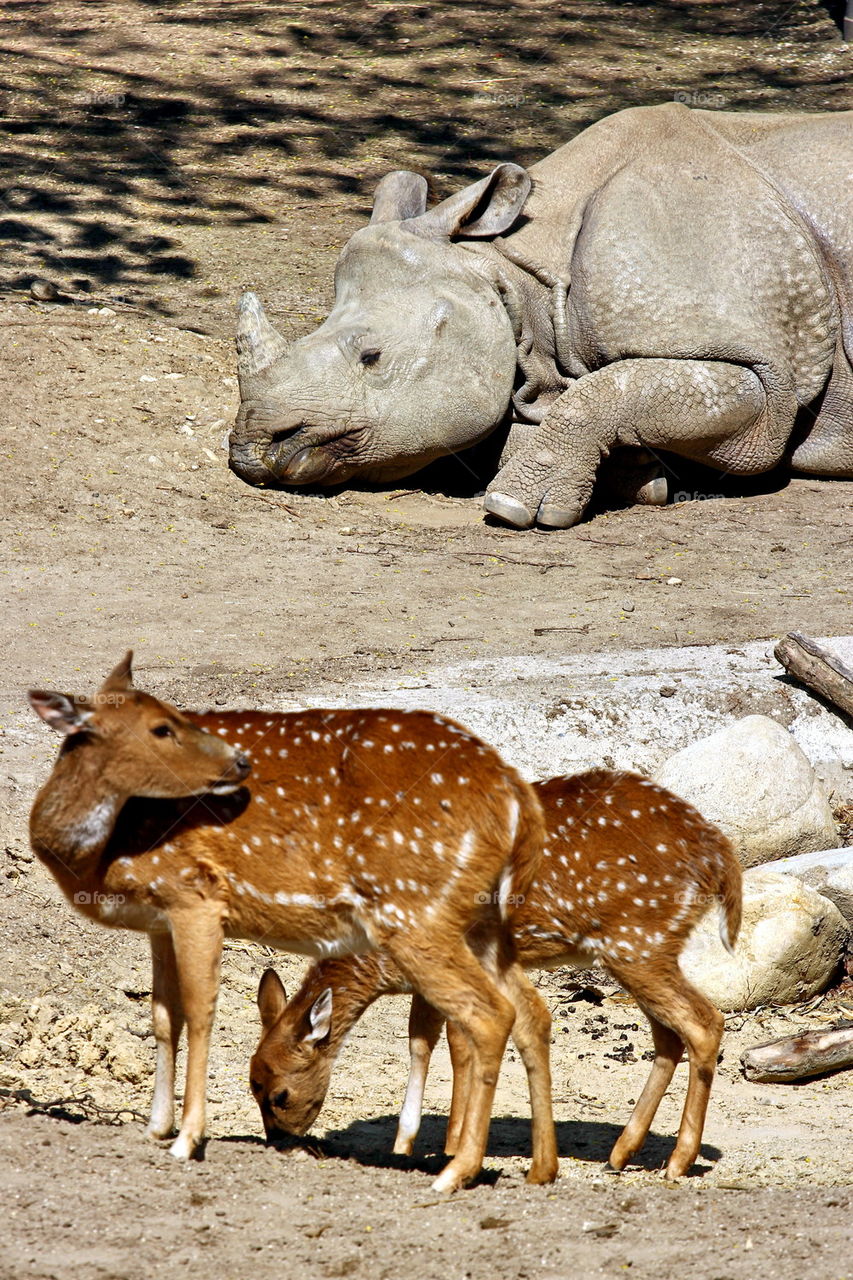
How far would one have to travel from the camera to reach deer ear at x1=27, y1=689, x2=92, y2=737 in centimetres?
431

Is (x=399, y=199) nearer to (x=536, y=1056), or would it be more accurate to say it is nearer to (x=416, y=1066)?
(x=416, y=1066)

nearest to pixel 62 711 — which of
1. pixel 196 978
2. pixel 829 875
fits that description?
pixel 196 978

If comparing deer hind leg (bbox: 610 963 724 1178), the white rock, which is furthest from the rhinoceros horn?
deer hind leg (bbox: 610 963 724 1178)

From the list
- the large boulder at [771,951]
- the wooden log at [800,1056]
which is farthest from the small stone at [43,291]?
the wooden log at [800,1056]

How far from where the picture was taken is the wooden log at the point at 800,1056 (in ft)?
19.6

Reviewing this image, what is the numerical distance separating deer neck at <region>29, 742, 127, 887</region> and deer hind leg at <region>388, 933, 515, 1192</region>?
890 millimetres

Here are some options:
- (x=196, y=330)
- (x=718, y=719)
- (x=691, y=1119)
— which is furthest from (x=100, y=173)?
(x=691, y=1119)

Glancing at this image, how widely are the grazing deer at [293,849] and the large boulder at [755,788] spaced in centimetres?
255

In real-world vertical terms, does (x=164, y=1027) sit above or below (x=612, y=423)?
below

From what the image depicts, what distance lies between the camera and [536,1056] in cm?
480

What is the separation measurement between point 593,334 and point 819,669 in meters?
4.11

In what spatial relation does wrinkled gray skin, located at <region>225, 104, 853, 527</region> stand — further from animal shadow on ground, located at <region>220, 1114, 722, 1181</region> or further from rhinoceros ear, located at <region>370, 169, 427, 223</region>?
animal shadow on ground, located at <region>220, 1114, 722, 1181</region>

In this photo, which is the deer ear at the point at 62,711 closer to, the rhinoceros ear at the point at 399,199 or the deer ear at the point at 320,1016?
the deer ear at the point at 320,1016

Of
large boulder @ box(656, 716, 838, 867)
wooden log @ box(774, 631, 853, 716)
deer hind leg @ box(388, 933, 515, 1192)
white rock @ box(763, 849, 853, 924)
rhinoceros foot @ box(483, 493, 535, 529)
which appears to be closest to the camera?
deer hind leg @ box(388, 933, 515, 1192)
